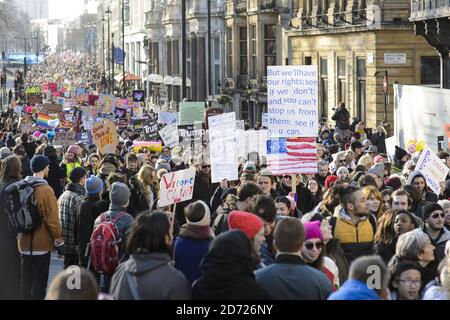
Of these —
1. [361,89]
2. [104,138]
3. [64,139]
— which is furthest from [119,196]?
[361,89]

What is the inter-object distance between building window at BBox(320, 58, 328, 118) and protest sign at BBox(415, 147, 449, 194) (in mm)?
28347

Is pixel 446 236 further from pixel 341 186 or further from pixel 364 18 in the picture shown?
pixel 364 18

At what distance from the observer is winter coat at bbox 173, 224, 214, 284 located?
9359 mm

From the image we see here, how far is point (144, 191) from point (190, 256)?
5.13 metres

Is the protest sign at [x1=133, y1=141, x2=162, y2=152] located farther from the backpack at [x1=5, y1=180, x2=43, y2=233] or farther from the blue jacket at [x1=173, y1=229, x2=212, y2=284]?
the blue jacket at [x1=173, y1=229, x2=212, y2=284]

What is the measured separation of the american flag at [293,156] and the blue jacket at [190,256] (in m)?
5.72

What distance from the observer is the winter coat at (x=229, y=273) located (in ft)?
25.0

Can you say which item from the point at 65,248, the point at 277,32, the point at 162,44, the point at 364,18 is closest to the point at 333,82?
the point at 364,18

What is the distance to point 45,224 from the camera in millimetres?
12508

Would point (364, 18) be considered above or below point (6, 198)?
above

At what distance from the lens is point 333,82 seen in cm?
4259

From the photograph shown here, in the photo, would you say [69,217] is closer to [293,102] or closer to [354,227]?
[354,227]

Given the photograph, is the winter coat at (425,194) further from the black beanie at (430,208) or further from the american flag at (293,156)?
the black beanie at (430,208)
